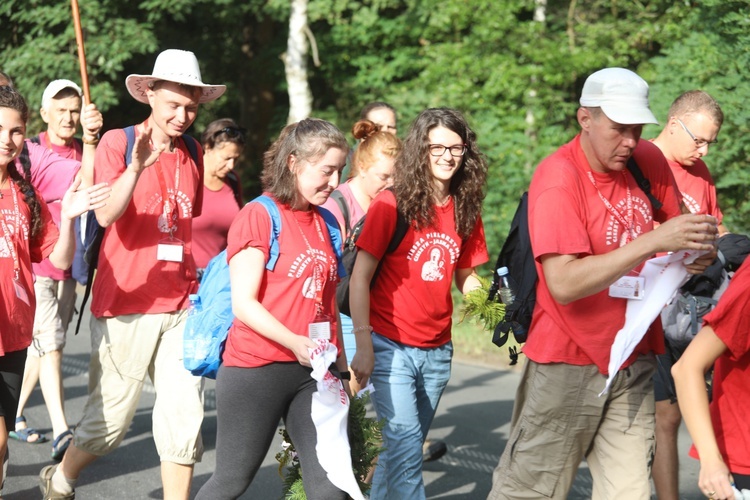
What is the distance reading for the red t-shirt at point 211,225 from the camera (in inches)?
280

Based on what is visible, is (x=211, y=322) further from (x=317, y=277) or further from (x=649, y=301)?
(x=649, y=301)

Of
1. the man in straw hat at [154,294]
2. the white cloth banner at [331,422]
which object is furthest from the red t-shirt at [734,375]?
the man in straw hat at [154,294]

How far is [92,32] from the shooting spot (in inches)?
667

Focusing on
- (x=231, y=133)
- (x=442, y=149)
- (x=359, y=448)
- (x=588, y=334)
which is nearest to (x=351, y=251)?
(x=442, y=149)

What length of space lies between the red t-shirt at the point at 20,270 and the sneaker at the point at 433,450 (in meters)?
3.00

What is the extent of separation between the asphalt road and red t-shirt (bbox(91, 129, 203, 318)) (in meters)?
1.42

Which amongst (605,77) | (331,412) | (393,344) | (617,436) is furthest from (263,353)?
(605,77)

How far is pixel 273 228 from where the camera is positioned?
430cm

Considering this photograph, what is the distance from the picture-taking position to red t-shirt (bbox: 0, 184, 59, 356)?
4.83 meters

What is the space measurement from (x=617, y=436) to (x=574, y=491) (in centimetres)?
259

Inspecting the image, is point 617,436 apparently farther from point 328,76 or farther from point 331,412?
point 328,76

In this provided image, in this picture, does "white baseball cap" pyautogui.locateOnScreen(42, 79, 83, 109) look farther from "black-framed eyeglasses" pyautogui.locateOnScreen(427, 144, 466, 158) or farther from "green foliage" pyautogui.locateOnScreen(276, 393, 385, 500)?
"green foliage" pyautogui.locateOnScreen(276, 393, 385, 500)

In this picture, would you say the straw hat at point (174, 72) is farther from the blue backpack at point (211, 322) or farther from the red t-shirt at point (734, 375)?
the red t-shirt at point (734, 375)

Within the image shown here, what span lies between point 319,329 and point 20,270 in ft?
5.14
